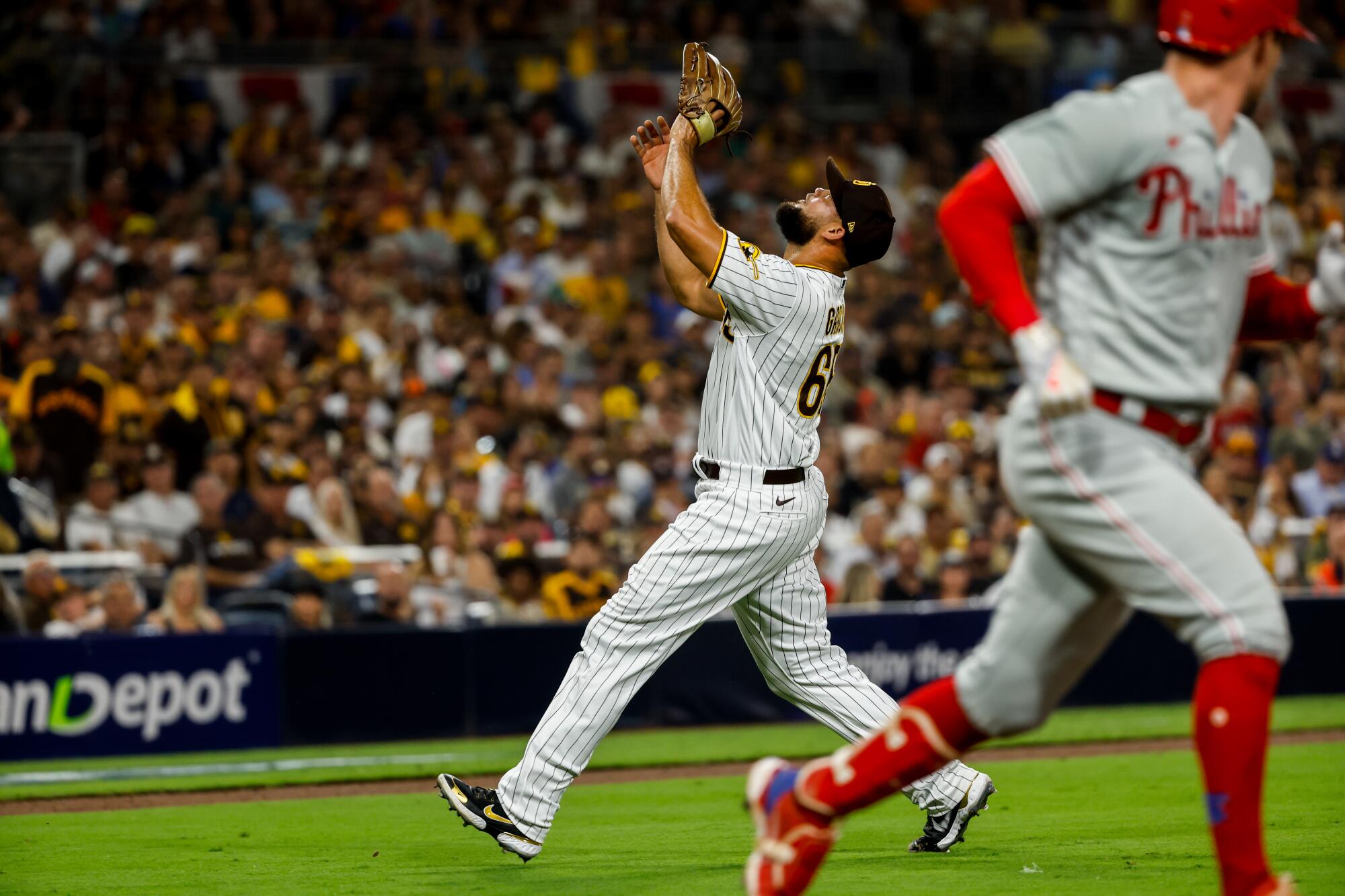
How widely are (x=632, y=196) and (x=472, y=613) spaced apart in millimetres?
6746

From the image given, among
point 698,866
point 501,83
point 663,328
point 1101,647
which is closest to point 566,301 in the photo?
point 663,328

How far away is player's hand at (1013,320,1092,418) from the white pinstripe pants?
7.19 feet

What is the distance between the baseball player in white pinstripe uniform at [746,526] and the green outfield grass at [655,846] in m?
0.32

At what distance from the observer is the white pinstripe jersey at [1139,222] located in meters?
4.08

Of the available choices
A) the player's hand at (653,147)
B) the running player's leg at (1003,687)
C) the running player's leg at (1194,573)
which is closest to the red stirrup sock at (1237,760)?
the running player's leg at (1194,573)

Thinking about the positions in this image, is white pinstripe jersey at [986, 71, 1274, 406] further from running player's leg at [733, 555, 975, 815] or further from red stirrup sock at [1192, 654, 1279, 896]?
running player's leg at [733, 555, 975, 815]

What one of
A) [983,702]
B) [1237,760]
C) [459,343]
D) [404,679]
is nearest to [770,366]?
[983,702]

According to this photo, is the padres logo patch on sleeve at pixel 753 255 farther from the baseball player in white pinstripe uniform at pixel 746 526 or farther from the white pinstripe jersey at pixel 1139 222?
the white pinstripe jersey at pixel 1139 222

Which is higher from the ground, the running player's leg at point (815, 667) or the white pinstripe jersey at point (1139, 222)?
the white pinstripe jersey at point (1139, 222)

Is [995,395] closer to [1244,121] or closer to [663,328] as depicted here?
[663,328]

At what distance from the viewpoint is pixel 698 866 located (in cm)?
614

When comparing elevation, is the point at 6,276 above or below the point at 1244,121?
below

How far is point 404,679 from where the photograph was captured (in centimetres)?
1200

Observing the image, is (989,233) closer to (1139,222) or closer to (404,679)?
(1139,222)
